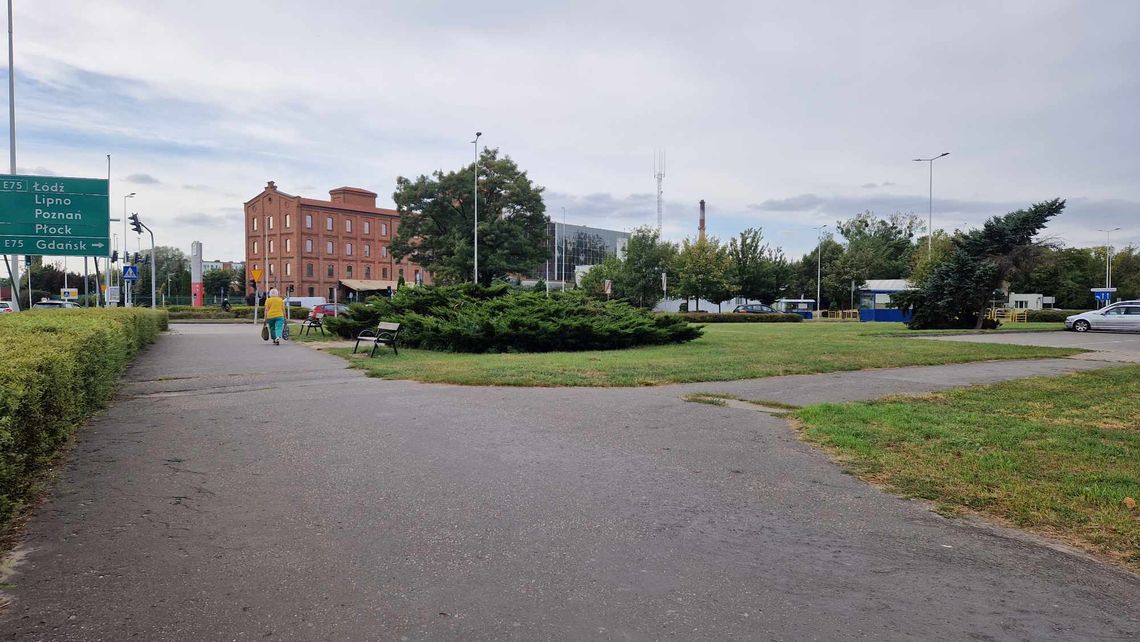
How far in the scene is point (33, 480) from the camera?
213 inches

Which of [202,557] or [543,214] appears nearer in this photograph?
[202,557]

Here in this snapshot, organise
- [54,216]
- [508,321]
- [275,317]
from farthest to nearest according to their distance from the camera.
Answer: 1. [275,317]
2. [508,321]
3. [54,216]

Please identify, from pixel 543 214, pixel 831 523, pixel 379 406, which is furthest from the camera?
pixel 543 214

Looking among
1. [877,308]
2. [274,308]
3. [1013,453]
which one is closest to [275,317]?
[274,308]

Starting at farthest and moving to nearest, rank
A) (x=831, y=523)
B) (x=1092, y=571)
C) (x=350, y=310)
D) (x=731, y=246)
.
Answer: (x=731, y=246), (x=350, y=310), (x=831, y=523), (x=1092, y=571)

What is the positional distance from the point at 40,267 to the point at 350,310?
8380 cm

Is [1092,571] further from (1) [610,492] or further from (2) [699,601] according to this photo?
(1) [610,492]

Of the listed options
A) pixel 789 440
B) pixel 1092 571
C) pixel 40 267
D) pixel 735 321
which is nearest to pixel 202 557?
pixel 1092 571

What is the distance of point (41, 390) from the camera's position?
5266 mm

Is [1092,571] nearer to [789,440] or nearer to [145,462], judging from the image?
[789,440]

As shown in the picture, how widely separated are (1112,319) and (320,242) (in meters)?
74.0

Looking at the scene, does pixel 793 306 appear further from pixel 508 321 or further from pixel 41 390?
pixel 41 390

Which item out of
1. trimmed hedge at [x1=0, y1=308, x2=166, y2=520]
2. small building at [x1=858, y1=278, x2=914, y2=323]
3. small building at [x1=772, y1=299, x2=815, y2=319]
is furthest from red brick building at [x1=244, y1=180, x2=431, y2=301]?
trimmed hedge at [x1=0, y1=308, x2=166, y2=520]

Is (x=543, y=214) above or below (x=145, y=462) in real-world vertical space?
above
